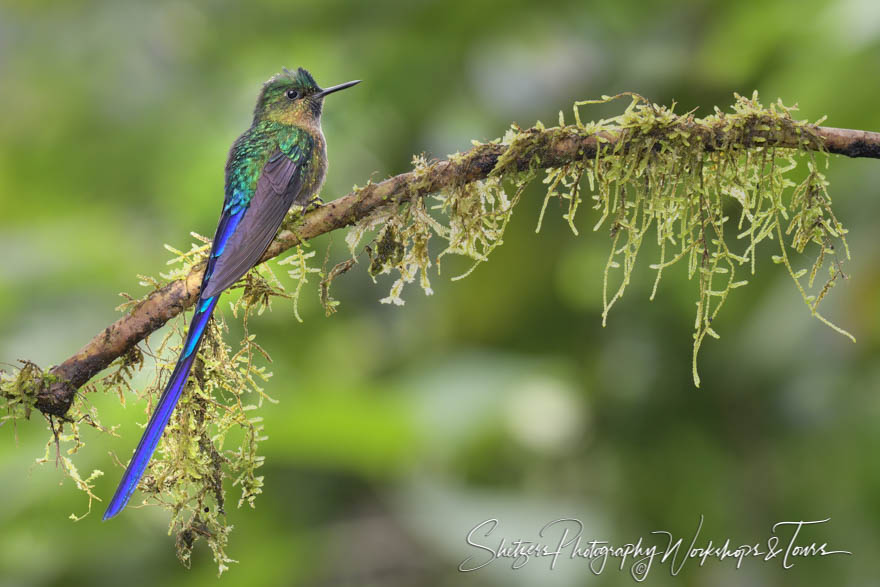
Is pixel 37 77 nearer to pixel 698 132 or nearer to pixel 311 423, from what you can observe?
pixel 311 423

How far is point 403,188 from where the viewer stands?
247 centimetres

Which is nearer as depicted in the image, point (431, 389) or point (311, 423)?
point (311, 423)

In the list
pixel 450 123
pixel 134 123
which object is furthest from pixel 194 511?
pixel 134 123

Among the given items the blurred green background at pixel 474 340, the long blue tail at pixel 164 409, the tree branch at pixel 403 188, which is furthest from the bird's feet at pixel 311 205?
the blurred green background at pixel 474 340

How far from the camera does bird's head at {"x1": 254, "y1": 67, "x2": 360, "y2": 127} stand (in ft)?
11.2

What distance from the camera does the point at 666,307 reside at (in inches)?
235

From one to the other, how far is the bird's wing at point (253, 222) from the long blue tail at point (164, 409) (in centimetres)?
5

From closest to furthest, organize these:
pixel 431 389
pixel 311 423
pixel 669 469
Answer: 1. pixel 311 423
2. pixel 431 389
3. pixel 669 469

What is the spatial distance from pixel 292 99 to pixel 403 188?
116 centimetres

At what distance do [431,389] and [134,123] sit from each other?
418 cm

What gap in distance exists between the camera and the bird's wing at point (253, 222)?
239 cm

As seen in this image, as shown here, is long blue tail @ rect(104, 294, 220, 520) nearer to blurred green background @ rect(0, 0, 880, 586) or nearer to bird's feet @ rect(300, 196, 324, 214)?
bird's feet @ rect(300, 196, 324, 214)

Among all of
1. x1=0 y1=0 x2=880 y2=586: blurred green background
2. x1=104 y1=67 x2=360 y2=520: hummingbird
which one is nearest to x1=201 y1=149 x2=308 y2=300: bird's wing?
x1=104 y1=67 x2=360 y2=520: hummingbird

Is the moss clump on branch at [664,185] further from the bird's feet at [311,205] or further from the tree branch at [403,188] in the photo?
the bird's feet at [311,205]
